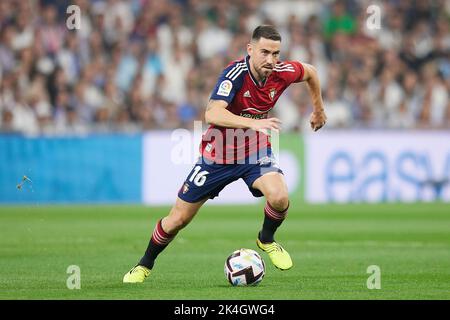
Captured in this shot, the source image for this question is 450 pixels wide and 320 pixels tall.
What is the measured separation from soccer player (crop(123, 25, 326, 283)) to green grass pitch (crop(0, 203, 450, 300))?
44cm

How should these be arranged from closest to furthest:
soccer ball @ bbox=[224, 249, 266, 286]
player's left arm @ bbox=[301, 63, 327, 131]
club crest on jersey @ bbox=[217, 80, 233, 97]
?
soccer ball @ bbox=[224, 249, 266, 286]
club crest on jersey @ bbox=[217, 80, 233, 97]
player's left arm @ bbox=[301, 63, 327, 131]

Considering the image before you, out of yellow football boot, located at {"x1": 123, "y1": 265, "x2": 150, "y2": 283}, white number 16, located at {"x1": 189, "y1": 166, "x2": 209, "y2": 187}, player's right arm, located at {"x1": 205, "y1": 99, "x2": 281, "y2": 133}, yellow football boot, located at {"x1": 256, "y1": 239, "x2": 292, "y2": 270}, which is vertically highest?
player's right arm, located at {"x1": 205, "y1": 99, "x2": 281, "y2": 133}

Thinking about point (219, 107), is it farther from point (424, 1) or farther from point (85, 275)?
point (424, 1)

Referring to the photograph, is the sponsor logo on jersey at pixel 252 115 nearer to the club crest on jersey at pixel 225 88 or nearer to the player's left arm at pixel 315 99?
the club crest on jersey at pixel 225 88

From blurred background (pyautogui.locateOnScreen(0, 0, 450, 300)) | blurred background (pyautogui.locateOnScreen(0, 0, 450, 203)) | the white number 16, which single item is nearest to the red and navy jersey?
the white number 16

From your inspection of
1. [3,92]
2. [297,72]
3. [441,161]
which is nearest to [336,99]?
[441,161]

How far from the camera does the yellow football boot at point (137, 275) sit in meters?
9.57

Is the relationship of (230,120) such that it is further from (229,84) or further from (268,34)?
(268,34)

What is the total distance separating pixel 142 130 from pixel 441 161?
20.4 feet

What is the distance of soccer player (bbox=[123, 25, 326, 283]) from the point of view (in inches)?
376

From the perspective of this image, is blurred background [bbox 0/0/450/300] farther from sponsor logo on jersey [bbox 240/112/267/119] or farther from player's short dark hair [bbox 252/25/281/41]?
player's short dark hair [bbox 252/25/281/41]

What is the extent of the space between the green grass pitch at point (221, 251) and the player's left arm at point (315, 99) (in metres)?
1.56

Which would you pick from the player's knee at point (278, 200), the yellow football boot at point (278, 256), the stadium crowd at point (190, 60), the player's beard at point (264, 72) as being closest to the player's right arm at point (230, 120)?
the player's beard at point (264, 72)
